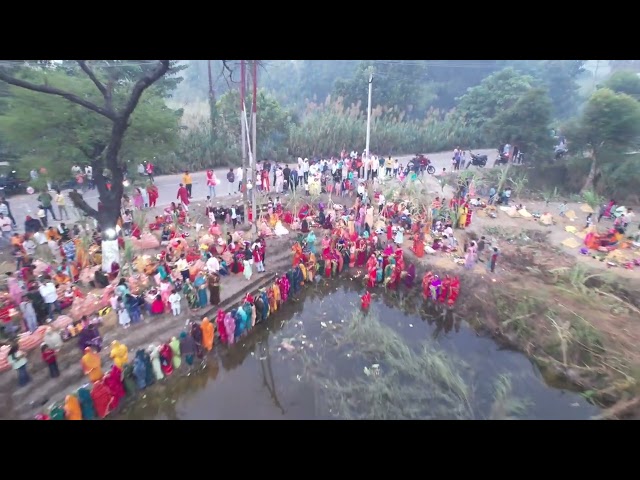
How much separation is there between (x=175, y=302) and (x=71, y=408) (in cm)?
313

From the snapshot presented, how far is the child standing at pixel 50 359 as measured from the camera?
7305 mm

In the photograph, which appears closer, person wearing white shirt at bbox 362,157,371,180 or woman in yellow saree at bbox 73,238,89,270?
woman in yellow saree at bbox 73,238,89,270

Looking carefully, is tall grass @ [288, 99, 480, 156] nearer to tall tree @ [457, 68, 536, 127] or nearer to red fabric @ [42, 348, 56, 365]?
tall tree @ [457, 68, 536, 127]

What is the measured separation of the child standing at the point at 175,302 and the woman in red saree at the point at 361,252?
550 cm

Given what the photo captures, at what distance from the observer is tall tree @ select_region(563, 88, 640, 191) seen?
1714 cm

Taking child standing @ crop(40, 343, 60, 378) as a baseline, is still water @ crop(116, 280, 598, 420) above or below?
below

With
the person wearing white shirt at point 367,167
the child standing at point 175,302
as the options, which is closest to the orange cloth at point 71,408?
the child standing at point 175,302

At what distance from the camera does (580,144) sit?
61.9 feet

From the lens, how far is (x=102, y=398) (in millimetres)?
7020

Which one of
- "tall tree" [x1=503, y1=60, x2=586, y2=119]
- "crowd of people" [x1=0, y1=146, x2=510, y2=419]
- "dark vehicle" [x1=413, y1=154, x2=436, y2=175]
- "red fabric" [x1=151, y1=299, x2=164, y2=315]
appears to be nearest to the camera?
"crowd of people" [x1=0, y1=146, x2=510, y2=419]

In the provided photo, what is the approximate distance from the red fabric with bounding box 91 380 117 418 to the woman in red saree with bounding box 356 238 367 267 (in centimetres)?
761

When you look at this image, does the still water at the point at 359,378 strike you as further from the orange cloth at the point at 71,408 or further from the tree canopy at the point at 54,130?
the tree canopy at the point at 54,130

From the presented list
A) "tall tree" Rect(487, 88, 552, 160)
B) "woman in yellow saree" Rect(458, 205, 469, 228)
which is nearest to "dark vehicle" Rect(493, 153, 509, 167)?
"tall tree" Rect(487, 88, 552, 160)

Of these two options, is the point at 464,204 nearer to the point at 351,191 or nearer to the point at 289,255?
the point at 351,191
